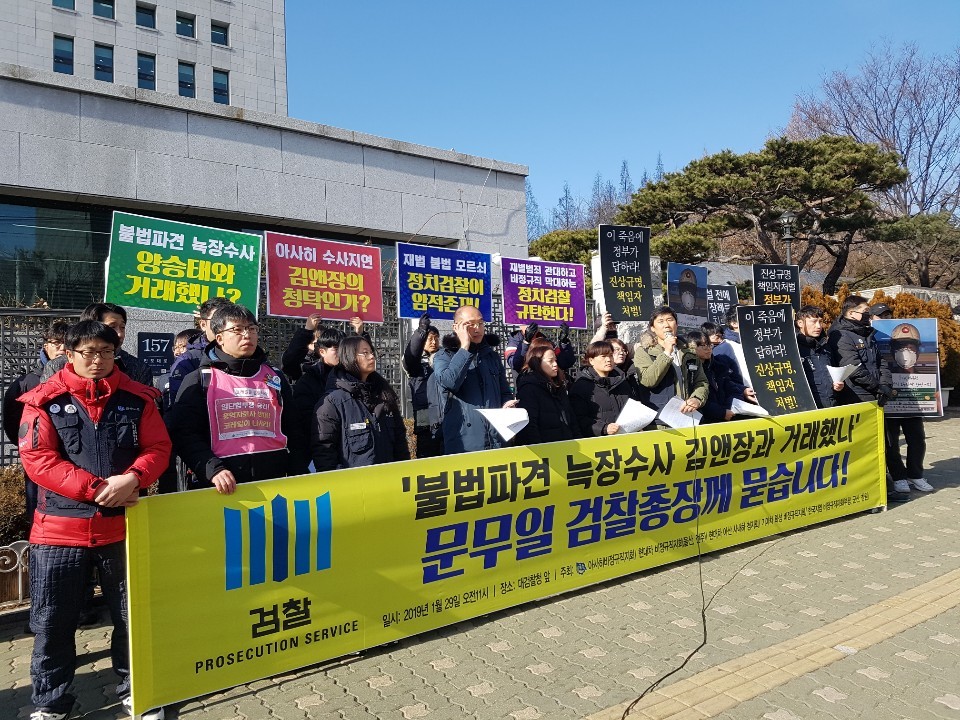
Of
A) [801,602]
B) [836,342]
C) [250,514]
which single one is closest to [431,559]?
[250,514]

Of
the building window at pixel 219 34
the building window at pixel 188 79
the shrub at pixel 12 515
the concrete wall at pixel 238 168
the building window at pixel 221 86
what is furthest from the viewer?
the building window at pixel 221 86

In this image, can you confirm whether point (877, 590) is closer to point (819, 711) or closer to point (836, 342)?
point (819, 711)

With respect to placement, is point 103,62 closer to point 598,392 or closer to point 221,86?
point 221,86

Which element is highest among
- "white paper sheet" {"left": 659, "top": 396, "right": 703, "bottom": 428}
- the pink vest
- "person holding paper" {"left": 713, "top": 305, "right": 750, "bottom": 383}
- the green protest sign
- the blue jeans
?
the green protest sign

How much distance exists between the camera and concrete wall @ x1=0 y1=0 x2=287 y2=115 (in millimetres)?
32844

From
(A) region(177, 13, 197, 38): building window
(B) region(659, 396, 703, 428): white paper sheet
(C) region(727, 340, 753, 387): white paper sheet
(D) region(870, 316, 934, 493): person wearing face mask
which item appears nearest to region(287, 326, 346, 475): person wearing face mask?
(B) region(659, 396, 703, 428): white paper sheet

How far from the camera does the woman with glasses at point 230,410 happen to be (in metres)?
3.63

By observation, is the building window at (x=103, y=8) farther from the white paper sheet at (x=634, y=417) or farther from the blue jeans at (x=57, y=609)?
the blue jeans at (x=57, y=609)

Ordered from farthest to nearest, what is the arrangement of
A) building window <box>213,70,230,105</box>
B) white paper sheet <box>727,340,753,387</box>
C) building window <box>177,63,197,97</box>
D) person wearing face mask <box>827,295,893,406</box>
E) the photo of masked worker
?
1. building window <box>213,70,230,105</box>
2. building window <box>177,63,197,97</box>
3. the photo of masked worker
4. person wearing face mask <box>827,295,893,406</box>
5. white paper sheet <box>727,340,753,387</box>

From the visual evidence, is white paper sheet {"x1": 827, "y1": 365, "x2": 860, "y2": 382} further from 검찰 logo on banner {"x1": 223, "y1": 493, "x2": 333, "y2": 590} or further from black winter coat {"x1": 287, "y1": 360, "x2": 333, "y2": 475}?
검찰 logo on banner {"x1": 223, "y1": 493, "x2": 333, "y2": 590}

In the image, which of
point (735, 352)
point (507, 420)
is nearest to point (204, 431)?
point (507, 420)

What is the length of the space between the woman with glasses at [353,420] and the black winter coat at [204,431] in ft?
0.89

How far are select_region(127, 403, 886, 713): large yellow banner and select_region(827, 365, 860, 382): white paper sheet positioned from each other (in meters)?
1.40

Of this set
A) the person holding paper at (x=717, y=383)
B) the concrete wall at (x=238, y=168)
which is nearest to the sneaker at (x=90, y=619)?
the person holding paper at (x=717, y=383)
